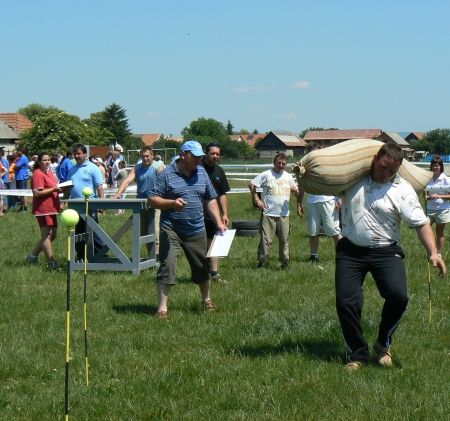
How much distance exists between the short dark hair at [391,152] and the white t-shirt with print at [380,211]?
282 mm

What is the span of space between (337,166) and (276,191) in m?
6.29

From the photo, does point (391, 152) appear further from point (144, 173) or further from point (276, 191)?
point (144, 173)

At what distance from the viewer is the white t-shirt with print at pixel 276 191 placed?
1310 cm

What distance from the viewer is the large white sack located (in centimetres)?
684

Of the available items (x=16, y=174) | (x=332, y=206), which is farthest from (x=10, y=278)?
(x=16, y=174)

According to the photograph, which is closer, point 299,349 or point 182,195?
point 299,349

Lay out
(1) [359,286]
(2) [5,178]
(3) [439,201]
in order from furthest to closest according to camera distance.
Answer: (2) [5,178], (3) [439,201], (1) [359,286]

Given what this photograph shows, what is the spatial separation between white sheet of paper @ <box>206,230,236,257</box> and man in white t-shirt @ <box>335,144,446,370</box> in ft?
7.17

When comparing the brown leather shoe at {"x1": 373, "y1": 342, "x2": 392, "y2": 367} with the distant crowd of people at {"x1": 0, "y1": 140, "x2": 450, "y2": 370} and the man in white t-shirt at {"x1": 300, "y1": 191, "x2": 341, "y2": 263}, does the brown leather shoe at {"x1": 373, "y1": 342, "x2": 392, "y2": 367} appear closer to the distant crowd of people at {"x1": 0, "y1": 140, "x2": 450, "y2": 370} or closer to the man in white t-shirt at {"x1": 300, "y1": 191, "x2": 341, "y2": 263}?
the distant crowd of people at {"x1": 0, "y1": 140, "x2": 450, "y2": 370}

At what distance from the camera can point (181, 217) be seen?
9.15 m

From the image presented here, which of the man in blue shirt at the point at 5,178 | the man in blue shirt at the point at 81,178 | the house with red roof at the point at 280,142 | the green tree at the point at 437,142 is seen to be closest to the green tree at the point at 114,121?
the house with red roof at the point at 280,142

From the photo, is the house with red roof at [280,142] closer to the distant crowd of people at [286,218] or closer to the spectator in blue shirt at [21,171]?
the spectator in blue shirt at [21,171]

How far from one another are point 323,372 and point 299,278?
509 cm

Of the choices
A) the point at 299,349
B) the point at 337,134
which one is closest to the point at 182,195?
the point at 299,349
